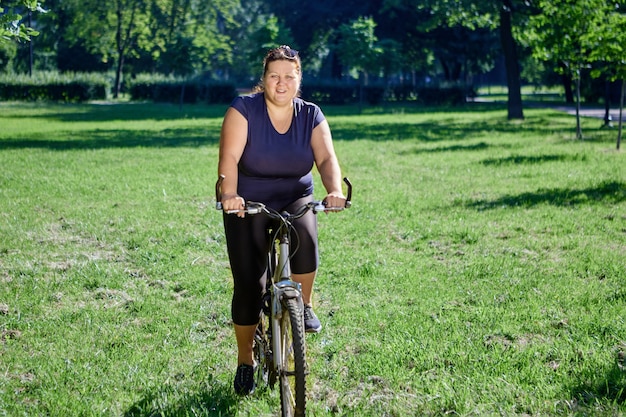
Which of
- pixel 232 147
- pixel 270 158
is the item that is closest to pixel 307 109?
pixel 270 158

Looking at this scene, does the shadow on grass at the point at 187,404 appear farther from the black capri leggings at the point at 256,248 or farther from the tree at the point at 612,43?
the tree at the point at 612,43

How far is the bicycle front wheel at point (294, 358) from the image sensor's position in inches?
139

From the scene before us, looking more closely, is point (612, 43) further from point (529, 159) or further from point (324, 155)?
point (324, 155)

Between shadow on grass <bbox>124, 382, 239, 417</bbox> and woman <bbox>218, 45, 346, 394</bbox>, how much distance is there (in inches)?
23.5

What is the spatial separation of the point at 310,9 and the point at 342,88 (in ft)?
24.1

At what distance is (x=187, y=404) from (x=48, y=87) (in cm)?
4961

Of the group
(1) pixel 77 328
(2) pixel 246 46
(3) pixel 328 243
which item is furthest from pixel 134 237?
(2) pixel 246 46

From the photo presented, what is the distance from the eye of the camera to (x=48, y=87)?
165 feet

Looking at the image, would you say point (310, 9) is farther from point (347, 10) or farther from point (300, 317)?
point (300, 317)

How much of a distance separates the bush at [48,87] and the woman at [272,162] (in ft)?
162

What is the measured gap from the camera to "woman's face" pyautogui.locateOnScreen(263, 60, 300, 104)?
13.0 feet

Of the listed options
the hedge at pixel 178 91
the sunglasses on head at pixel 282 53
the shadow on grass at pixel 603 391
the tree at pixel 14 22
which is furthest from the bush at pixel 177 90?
the shadow on grass at pixel 603 391

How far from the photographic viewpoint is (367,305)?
613 cm

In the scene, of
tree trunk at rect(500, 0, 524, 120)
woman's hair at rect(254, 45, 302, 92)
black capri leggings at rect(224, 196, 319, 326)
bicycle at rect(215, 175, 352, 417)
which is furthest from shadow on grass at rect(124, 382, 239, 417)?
tree trunk at rect(500, 0, 524, 120)
